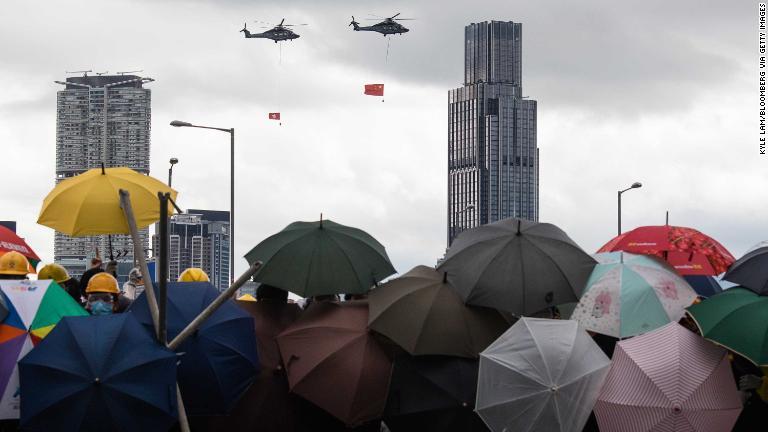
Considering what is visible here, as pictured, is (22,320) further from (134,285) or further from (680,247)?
(680,247)

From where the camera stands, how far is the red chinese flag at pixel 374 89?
226 feet

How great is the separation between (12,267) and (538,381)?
7.29m

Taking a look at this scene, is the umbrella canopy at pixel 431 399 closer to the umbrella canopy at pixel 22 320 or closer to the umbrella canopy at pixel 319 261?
the umbrella canopy at pixel 319 261

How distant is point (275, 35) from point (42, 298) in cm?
9536

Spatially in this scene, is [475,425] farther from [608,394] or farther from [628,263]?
[628,263]

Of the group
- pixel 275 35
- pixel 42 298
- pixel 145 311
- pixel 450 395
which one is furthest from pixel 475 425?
pixel 275 35

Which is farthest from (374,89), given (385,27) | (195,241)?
(195,241)

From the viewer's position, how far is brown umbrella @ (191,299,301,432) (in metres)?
16.7

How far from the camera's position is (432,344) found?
1608 cm

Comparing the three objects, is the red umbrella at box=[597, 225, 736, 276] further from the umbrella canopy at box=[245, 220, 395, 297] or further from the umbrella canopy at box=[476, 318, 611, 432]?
the umbrella canopy at box=[476, 318, 611, 432]

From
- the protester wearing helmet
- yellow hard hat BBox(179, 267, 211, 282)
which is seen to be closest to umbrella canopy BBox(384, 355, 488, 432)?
yellow hard hat BBox(179, 267, 211, 282)

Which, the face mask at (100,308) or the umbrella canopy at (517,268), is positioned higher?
the umbrella canopy at (517,268)

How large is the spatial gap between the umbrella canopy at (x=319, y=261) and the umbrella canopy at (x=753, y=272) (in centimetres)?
455

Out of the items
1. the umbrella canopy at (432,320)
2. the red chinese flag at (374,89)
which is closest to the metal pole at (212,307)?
the umbrella canopy at (432,320)
